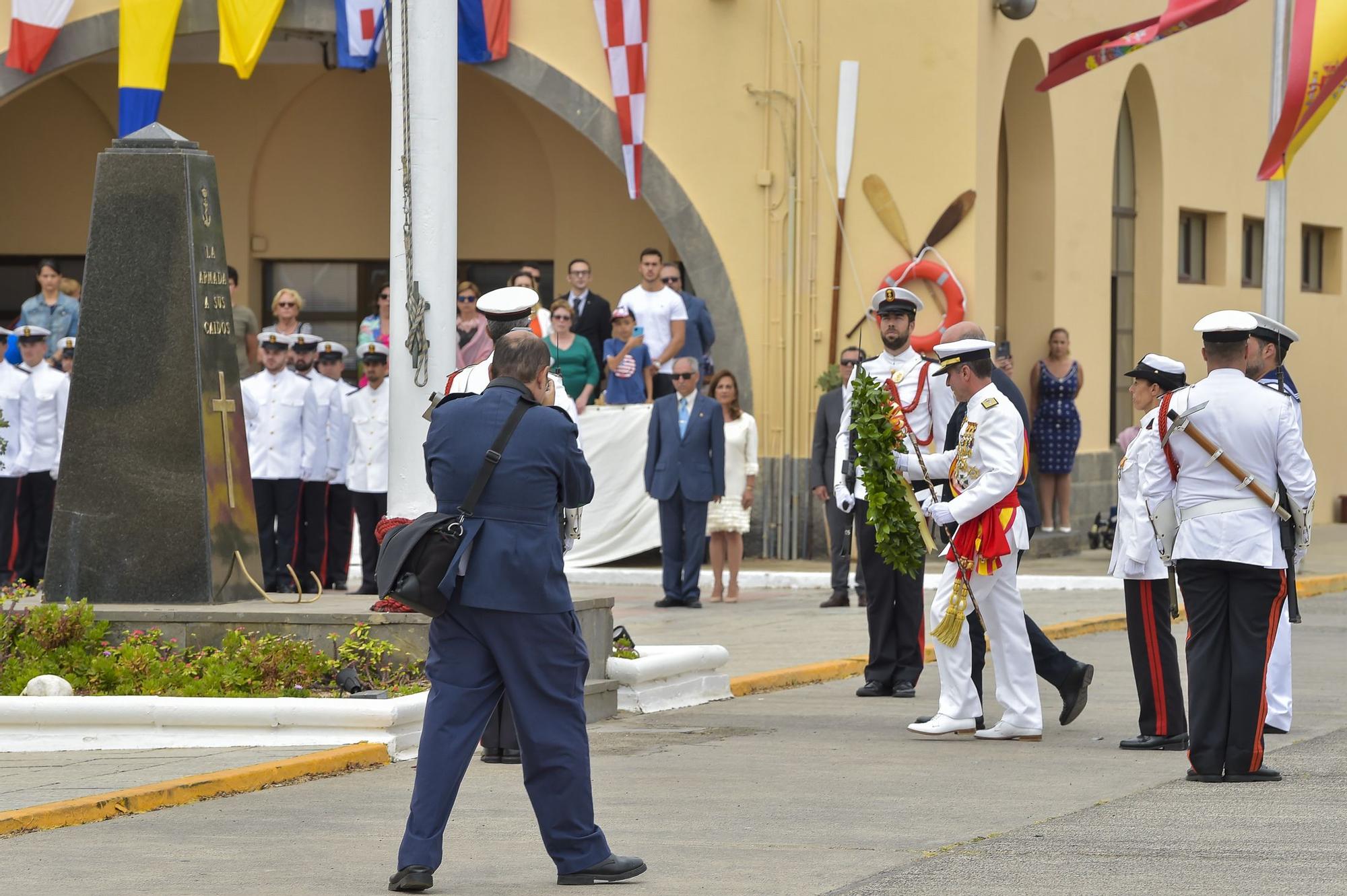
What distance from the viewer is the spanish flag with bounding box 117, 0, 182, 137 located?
1975cm

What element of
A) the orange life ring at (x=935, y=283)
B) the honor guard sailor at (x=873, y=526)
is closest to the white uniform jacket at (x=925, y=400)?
the honor guard sailor at (x=873, y=526)

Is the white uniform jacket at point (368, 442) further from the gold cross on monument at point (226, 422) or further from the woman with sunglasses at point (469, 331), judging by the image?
the gold cross on monument at point (226, 422)

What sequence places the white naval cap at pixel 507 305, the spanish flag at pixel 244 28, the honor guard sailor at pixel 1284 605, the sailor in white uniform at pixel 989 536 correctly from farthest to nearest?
the spanish flag at pixel 244 28, the sailor in white uniform at pixel 989 536, the honor guard sailor at pixel 1284 605, the white naval cap at pixel 507 305

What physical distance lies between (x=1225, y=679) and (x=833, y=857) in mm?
2251

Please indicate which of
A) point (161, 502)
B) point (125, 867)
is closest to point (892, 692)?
point (161, 502)

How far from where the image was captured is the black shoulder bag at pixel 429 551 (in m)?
6.63

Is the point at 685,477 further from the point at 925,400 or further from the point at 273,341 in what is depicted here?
the point at 925,400

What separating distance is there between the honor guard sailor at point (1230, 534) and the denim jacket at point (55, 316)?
12706mm

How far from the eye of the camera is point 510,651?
673cm

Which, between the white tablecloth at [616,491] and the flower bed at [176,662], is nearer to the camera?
the flower bed at [176,662]

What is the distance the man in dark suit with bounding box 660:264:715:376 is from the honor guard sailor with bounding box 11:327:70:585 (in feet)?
16.4

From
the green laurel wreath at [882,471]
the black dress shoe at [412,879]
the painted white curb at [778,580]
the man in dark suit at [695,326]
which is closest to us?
the black dress shoe at [412,879]

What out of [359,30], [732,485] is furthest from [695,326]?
[359,30]

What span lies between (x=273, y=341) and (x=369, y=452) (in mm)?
1083
